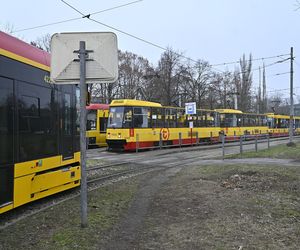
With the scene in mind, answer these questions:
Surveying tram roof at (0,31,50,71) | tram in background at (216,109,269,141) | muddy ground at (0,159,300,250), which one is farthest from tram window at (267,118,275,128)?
tram roof at (0,31,50,71)

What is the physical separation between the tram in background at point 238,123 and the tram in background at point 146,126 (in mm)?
5746

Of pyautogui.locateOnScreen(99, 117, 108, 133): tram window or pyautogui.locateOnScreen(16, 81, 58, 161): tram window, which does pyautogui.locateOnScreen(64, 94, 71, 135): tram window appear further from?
pyautogui.locateOnScreen(99, 117, 108, 133): tram window

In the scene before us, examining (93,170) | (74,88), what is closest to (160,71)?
(93,170)

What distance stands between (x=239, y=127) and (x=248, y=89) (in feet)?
84.2

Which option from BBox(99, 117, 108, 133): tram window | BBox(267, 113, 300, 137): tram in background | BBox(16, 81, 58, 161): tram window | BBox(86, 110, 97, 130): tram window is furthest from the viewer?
BBox(267, 113, 300, 137): tram in background

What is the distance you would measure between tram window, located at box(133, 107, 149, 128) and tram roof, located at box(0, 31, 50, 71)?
17109 mm

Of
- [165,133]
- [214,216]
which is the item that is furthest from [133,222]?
[165,133]

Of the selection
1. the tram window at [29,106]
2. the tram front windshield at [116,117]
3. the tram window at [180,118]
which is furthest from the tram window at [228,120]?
the tram window at [29,106]

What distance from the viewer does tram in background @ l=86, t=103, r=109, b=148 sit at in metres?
29.8

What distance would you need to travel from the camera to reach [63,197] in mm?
9234

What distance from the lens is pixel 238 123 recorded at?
42125mm

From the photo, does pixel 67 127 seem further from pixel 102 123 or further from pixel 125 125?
pixel 102 123

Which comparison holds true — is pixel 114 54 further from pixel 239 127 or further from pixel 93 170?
pixel 239 127

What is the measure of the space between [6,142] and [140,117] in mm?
19718
